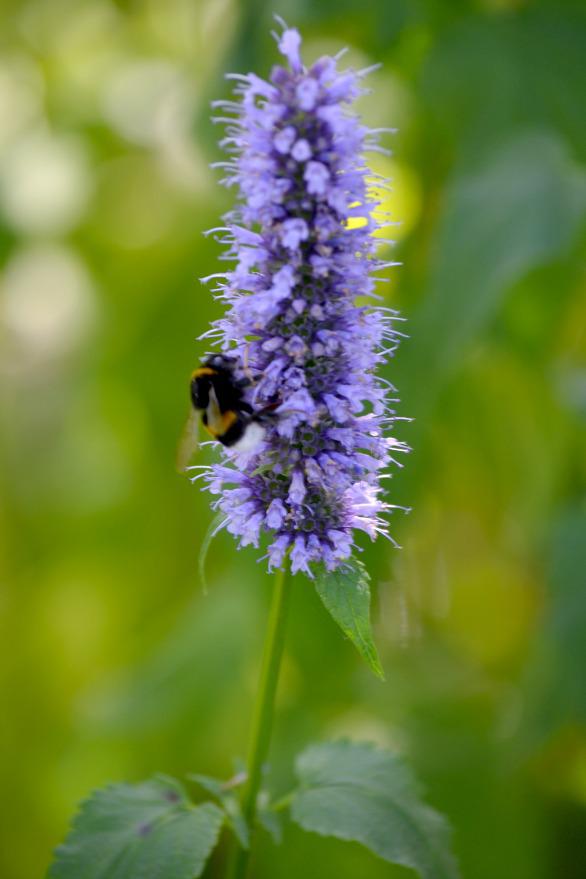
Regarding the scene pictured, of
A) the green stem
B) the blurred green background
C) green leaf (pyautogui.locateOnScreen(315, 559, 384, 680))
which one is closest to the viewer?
green leaf (pyautogui.locateOnScreen(315, 559, 384, 680))

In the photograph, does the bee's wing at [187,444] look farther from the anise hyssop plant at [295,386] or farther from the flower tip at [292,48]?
the flower tip at [292,48]

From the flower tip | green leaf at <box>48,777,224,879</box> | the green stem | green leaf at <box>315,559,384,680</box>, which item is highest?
the flower tip

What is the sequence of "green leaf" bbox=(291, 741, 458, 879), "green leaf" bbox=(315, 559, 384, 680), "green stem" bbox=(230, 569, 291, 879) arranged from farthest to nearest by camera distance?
1. "green leaf" bbox=(291, 741, 458, 879)
2. "green stem" bbox=(230, 569, 291, 879)
3. "green leaf" bbox=(315, 559, 384, 680)

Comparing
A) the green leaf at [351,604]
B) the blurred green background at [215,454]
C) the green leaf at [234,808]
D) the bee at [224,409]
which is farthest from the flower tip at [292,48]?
the green leaf at [234,808]

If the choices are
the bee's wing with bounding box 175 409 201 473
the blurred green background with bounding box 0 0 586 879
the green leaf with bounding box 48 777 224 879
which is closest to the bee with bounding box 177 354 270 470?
the bee's wing with bounding box 175 409 201 473

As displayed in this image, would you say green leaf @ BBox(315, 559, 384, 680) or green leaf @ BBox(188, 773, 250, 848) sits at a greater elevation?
green leaf @ BBox(315, 559, 384, 680)

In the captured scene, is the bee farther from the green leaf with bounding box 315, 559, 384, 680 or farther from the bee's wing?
the green leaf with bounding box 315, 559, 384, 680

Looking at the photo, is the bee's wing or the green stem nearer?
the green stem
